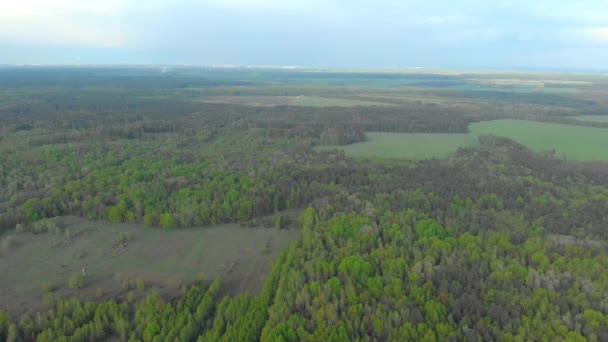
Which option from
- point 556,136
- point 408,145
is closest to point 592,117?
point 556,136

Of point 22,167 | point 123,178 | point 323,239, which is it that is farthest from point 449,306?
point 22,167

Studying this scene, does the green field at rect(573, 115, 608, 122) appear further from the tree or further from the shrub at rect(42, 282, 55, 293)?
the shrub at rect(42, 282, 55, 293)

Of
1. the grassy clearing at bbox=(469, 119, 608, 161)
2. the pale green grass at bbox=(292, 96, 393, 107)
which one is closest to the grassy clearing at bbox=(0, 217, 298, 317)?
the grassy clearing at bbox=(469, 119, 608, 161)

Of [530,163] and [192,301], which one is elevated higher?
[530,163]

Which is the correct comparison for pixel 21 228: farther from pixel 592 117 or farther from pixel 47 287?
pixel 592 117

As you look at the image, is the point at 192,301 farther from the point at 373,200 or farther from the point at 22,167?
the point at 22,167

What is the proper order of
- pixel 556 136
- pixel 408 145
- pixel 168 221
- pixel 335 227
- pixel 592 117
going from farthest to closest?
pixel 592 117 < pixel 556 136 < pixel 408 145 < pixel 168 221 < pixel 335 227
